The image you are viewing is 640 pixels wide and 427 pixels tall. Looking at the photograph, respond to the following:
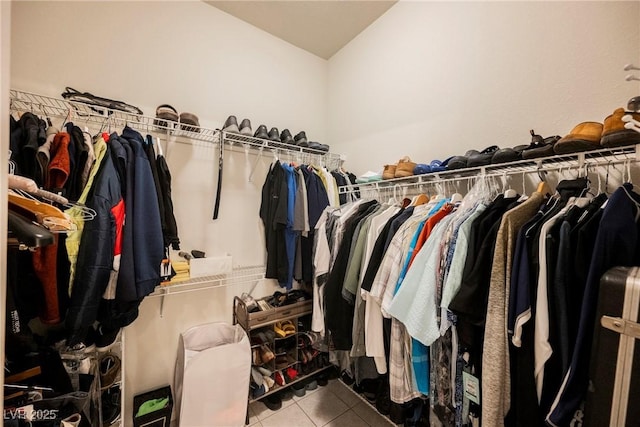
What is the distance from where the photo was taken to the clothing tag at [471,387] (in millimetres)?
920

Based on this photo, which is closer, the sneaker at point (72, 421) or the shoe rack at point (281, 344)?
the sneaker at point (72, 421)

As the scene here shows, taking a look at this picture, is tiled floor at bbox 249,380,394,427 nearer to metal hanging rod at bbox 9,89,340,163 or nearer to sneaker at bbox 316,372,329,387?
sneaker at bbox 316,372,329,387

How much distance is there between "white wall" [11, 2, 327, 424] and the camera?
1399 millimetres

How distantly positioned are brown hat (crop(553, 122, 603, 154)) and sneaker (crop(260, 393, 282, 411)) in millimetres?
2214

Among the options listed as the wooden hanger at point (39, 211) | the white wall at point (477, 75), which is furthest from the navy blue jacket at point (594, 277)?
the wooden hanger at point (39, 211)

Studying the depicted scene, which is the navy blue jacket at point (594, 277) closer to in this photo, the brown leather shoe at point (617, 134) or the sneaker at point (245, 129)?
the brown leather shoe at point (617, 134)

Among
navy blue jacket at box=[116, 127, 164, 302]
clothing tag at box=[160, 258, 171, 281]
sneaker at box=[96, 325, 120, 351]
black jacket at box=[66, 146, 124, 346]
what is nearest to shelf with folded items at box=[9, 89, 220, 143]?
navy blue jacket at box=[116, 127, 164, 302]

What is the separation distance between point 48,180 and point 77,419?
995 millimetres

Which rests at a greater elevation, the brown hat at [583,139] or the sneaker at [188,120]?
the sneaker at [188,120]

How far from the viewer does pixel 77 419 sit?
3.08 ft

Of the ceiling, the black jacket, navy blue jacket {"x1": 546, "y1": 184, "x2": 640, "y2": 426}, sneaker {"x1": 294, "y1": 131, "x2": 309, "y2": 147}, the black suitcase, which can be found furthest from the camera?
sneaker {"x1": 294, "y1": 131, "x2": 309, "y2": 147}

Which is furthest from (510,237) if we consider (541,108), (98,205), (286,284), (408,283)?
(98,205)

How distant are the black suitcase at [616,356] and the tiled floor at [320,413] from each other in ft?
4.70

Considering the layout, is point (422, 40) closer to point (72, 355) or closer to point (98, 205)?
point (98, 205)
